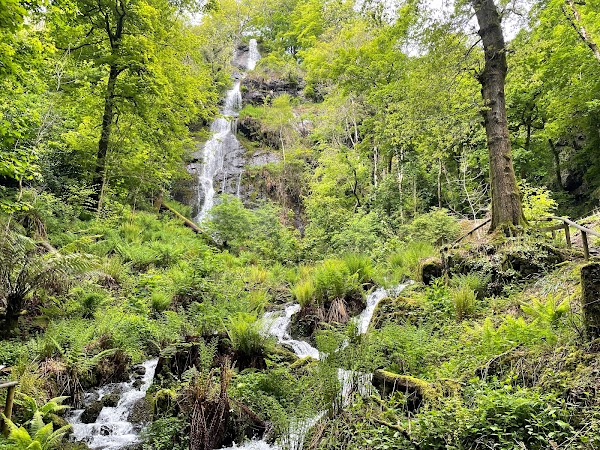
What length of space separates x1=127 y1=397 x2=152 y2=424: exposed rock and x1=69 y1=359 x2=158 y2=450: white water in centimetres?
5

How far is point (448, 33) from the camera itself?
32.1 ft

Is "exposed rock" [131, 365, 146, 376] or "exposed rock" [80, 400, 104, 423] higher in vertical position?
"exposed rock" [131, 365, 146, 376]

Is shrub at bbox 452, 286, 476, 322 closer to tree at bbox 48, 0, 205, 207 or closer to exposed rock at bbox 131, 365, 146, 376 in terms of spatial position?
exposed rock at bbox 131, 365, 146, 376

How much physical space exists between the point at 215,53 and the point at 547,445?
3646 centimetres

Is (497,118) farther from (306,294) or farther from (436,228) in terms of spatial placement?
(306,294)

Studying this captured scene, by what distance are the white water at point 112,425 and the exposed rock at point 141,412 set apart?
0.05 meters

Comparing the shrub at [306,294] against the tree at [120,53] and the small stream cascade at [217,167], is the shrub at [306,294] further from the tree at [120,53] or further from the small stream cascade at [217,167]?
the small stream cascade at [217,167]

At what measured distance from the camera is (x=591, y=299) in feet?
11.8

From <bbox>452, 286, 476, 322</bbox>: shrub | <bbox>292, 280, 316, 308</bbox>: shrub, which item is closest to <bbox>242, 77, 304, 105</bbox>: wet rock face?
<bbox>292, 280, 316, 308</bbox>: shrub

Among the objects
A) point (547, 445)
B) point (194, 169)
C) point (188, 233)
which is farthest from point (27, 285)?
point (194, 169)

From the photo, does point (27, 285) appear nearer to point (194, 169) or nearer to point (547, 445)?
point (547, 445)

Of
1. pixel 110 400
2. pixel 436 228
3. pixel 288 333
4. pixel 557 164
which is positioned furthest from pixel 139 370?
pixel 557 164

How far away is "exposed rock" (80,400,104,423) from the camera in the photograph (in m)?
5.49

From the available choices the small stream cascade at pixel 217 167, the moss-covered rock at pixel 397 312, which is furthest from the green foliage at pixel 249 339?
the small stream cascade at pixel 217 167
